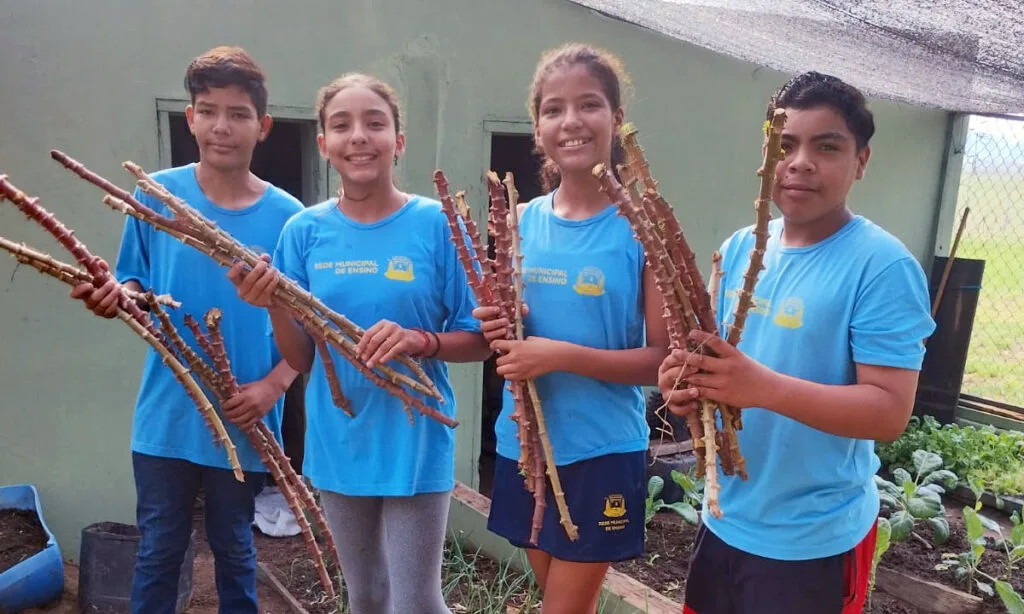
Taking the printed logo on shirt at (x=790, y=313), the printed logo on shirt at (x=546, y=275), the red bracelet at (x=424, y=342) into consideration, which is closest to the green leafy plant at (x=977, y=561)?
the printed logo on shirt at (x=790, y=313)

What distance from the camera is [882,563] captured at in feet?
12.1

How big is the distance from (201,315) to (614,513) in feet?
4.59

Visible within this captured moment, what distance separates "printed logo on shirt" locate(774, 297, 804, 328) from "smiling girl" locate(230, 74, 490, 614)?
82cm

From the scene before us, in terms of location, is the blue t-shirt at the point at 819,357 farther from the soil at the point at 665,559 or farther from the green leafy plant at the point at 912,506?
the green leafy plant at the point at 912,506

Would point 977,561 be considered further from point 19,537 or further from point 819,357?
point 19,537

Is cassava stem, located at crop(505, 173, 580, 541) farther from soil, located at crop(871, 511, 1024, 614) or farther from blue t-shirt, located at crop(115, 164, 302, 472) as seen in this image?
soil, located at crop(871, 511, 1024, 614)

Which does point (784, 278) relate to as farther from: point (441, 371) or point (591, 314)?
point (441, 371)

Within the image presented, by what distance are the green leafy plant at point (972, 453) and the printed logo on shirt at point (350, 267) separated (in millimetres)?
4646

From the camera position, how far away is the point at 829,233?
1696 millimetres

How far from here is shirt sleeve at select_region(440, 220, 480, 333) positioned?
6.77 ft

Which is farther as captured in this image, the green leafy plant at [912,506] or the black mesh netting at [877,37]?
the green leafy plant at [912,506]

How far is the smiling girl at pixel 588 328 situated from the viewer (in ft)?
6.07

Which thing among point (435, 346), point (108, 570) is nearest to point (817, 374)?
point (435, 346)

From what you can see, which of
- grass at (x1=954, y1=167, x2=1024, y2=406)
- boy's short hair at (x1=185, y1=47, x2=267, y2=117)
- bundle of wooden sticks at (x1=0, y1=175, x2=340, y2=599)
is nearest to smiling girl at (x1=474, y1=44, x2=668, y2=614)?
bundle of wooden sticks at (x1=0, y1=175, x2=340, y2=599)
